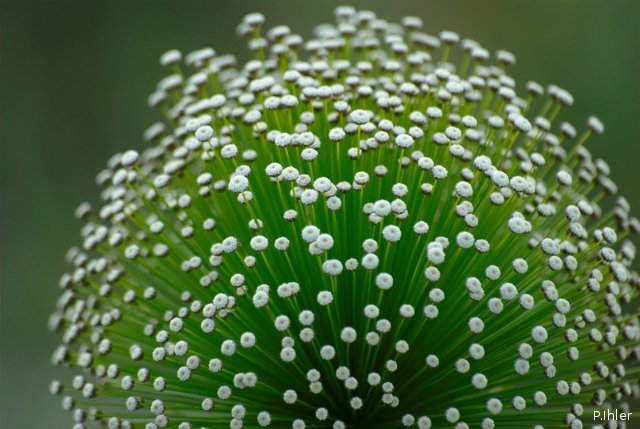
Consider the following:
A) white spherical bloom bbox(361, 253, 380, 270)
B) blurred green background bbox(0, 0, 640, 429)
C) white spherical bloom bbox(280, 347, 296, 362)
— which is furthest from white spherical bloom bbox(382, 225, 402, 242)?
blurred green background bbox(0, 0, 640, 429)

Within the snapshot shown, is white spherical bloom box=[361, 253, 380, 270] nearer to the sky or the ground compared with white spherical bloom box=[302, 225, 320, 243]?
nearer to the ground

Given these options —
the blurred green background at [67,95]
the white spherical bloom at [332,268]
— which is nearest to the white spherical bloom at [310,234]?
the white spherical bloom at [332,268]

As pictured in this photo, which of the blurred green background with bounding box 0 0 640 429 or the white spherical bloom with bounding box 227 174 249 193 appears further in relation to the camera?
the blurred green background with bounding box 0 0 640 429

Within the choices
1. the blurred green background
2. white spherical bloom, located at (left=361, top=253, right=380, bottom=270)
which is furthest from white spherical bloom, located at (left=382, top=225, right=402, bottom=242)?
the blurred green background

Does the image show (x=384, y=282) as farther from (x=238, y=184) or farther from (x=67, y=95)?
(x=67, y=95)

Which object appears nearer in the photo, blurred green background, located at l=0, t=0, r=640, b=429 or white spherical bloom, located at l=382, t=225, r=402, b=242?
white spherical bloom, located at l=382, t=225, r=402, b=242

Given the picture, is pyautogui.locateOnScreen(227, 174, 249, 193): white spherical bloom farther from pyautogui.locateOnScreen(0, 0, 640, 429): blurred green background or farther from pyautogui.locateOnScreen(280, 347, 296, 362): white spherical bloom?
pyautogui.locateOnScreen(0, 0, 640, 429): blurred green background

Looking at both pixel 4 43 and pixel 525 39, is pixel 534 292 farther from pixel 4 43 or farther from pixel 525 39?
pixel 4 43

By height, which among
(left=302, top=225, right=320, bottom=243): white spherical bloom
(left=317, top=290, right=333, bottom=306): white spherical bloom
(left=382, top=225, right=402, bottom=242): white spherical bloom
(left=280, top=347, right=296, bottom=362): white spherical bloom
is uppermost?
(left=302, top=225, right=320, bottom=243): white spherical bloom

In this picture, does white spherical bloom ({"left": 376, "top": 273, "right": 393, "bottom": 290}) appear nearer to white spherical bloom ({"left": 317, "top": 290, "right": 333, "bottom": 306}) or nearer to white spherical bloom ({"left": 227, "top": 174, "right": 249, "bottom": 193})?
white spherical bloom ({"left": 317, "top": 290, "right": 333, "bottom": 306})

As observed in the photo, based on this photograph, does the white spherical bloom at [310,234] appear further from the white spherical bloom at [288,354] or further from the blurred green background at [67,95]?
the blurred green background at [67,95]
